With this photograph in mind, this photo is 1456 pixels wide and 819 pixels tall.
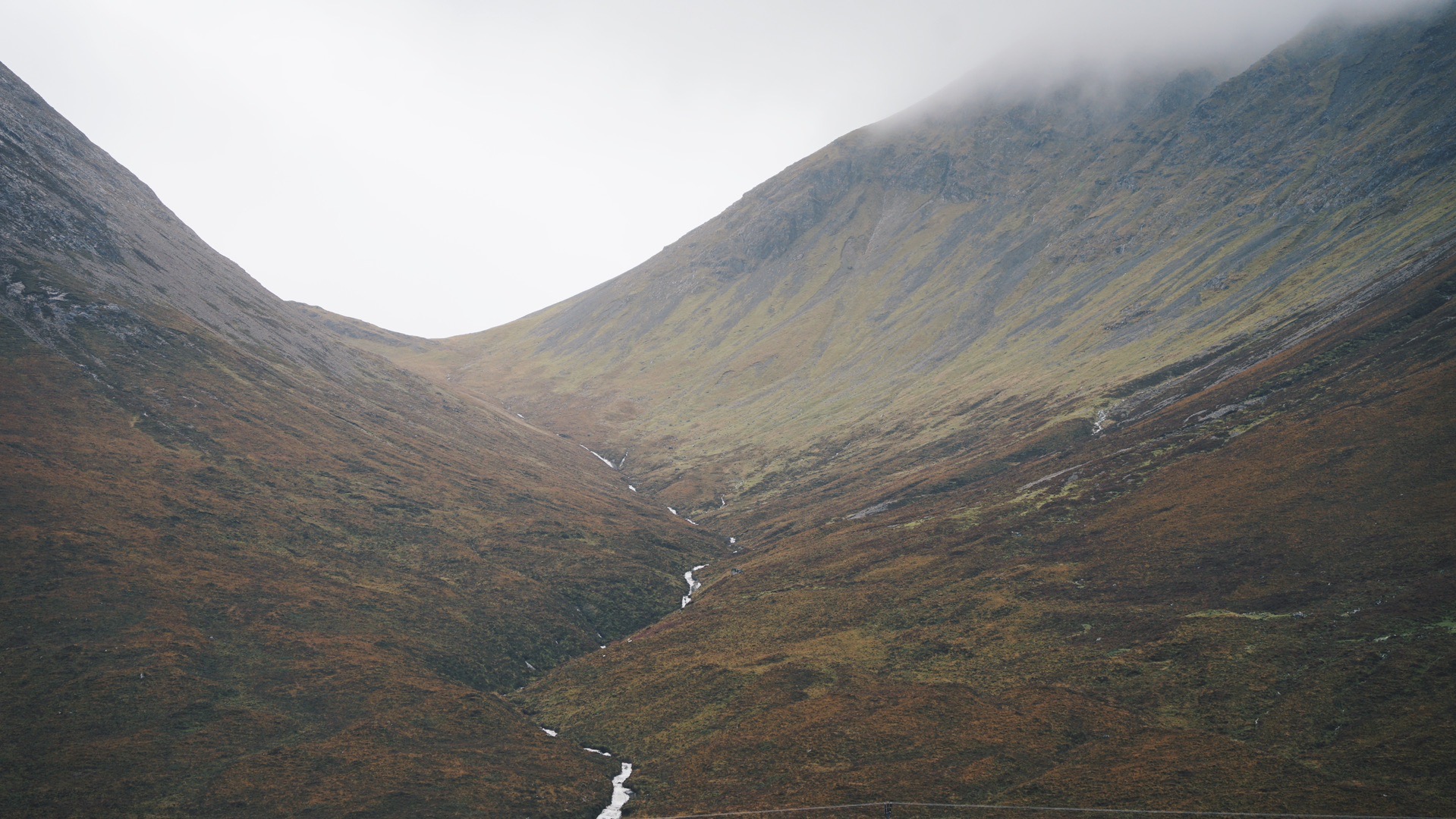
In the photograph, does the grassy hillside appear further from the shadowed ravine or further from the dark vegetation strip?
the dark vegetation strip

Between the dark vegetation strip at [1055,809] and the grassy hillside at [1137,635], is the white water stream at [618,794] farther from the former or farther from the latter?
the dark vegetation strip at [1055,809]

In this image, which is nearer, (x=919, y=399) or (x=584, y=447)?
(x=919, y=399)

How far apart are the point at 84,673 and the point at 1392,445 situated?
10195cm

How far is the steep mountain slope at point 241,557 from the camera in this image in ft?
148

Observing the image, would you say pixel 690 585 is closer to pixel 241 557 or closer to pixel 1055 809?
pixel 241 557

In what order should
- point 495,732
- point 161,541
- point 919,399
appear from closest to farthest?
1. point 495,732
2. point 161,541
3. point 919,399

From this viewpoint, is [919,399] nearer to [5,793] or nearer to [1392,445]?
[1392,445]

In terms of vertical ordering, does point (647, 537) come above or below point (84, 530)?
below

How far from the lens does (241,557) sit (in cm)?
7112

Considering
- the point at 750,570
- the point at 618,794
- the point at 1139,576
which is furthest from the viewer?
the point at 750,570

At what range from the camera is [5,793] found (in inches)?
1425

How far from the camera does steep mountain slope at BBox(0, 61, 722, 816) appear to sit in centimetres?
4500

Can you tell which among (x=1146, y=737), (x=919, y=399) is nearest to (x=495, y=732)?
(x=1146, y=737)

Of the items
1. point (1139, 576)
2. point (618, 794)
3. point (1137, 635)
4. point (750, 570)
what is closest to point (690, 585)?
point (750, 570)
